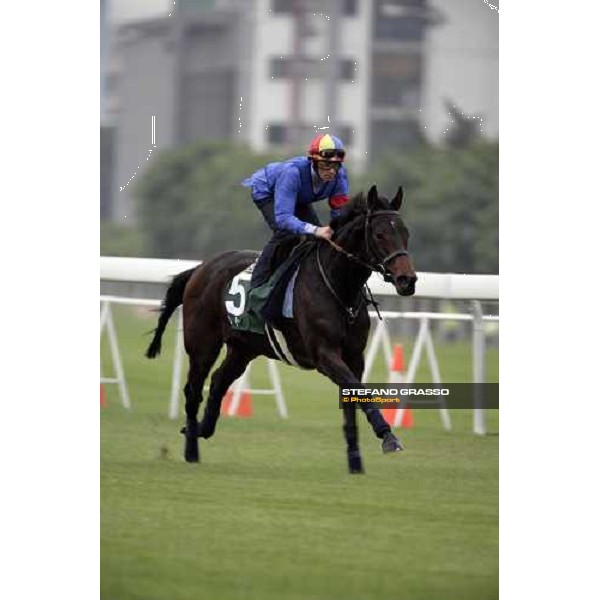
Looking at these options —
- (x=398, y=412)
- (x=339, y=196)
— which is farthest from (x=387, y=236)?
(x=398, y=412)

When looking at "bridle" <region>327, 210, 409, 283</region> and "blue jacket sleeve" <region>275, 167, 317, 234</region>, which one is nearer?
"bridle" <region>327, 210, 409, 283</region>

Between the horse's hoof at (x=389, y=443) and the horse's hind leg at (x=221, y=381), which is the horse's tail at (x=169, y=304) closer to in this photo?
the horse's hind leg at (x=221, y=381)

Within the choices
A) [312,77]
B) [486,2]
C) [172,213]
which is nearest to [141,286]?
[172,213]

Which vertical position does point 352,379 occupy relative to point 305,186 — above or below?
below

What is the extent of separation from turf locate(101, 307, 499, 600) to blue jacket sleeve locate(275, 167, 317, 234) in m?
0.68

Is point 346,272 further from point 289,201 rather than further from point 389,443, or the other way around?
point 389,443

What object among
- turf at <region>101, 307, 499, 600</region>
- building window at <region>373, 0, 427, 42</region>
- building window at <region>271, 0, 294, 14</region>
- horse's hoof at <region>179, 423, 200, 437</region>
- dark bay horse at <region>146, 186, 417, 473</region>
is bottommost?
turf at <region>101, 307, 499, 600</region>

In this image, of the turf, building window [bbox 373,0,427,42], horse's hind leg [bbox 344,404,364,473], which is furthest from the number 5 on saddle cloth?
building window [bbox 373,0,427,42]

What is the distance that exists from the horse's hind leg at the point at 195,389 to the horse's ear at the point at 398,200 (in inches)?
46.3

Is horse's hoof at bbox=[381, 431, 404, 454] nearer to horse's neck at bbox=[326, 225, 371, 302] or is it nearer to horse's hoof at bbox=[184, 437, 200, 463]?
horse's neck at bbox=[326, 225, 371, 302]

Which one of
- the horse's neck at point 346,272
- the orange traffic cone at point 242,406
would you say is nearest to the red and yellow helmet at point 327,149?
the horse's neck at point 346,272

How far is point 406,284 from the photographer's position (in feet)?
35.1

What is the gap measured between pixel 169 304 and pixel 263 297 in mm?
537

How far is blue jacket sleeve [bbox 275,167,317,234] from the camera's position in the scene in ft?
35.9
